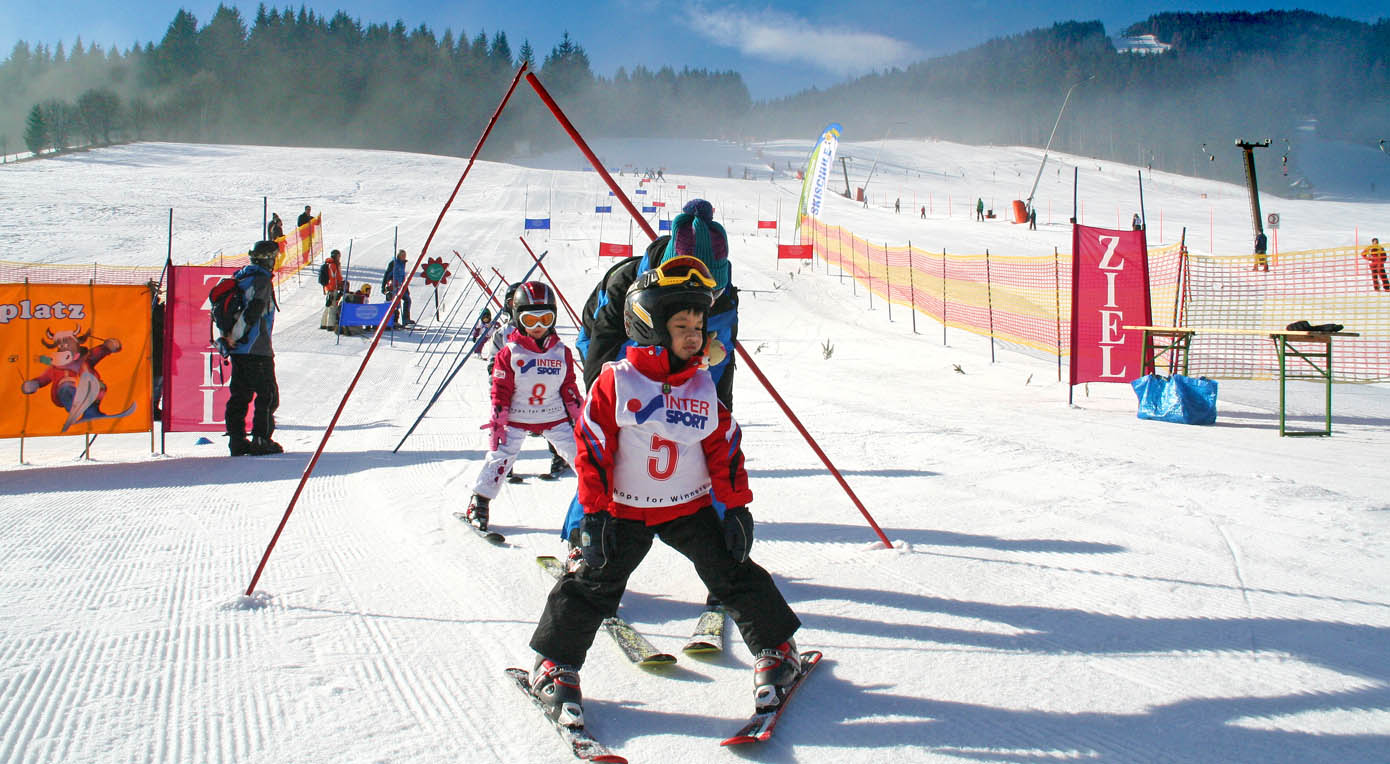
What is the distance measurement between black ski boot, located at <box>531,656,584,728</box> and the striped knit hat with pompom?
65.1 inches

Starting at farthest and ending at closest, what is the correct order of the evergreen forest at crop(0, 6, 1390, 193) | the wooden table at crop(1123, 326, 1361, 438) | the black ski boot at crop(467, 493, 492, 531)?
the evergreen forest at crop(0, 6, 1390, 193) → the wooden table at crop(1123, 326, 1361, 438) → the black ski boot at crop(467, 493, 492, 531)

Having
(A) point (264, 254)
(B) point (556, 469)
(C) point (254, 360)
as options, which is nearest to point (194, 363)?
(C) point (254, 360)

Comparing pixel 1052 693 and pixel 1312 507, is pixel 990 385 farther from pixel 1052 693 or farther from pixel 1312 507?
pixel 1052 693

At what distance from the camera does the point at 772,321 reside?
61.5 feet

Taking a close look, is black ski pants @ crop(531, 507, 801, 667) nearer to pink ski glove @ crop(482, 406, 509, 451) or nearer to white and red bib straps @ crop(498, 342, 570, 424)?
pink ski glove @ crop(482, 406, 509, 451)

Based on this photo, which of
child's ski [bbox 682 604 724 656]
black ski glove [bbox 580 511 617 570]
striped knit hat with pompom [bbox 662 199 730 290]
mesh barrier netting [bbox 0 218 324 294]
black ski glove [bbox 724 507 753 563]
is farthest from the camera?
mesh barrier netting [bbox 0 218 324 294]

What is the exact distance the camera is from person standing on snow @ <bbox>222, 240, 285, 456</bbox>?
22.7 ft

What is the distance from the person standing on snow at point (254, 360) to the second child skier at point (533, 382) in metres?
3.20

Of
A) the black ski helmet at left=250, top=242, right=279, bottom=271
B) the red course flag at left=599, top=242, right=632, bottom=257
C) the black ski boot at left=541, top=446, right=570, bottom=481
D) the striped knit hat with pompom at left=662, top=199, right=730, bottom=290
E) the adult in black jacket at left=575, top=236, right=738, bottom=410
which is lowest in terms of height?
the black ski boot at left=541, top=446, right=570, bottom=481

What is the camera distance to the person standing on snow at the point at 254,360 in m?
6.92

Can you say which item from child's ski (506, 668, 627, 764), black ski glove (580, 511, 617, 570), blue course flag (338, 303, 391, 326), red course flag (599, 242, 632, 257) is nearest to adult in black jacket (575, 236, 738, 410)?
black ski glove (580, 511, 617, 570)

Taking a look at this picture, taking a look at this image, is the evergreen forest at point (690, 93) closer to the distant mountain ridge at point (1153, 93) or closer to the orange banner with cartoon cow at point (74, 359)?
the distant mountain ridge at point (1153, 93)

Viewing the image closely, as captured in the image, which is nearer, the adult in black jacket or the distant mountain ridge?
the adult in black jacket

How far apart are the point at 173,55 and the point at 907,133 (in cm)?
12367
